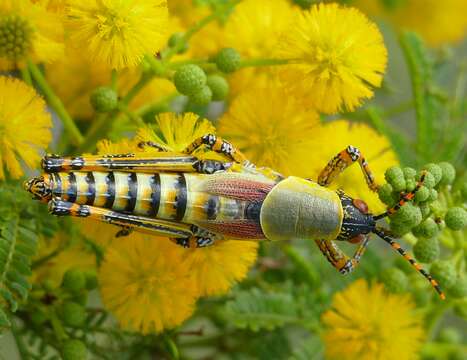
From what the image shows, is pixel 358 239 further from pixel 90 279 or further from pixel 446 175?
pixel 90 279

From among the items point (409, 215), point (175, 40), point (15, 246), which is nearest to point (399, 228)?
point (409, 215)

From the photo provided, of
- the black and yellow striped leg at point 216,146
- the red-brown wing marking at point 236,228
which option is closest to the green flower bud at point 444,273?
the red-brown wing marking at point 236,228

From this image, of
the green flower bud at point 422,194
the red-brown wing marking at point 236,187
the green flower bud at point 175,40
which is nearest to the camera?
the green flower bud at point 422,194

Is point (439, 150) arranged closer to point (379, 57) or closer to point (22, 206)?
point (379, 57)

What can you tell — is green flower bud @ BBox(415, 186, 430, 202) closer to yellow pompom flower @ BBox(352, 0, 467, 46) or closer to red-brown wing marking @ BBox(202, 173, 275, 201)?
red-brown wing marking @ BBox(202, 173, 275, 201)

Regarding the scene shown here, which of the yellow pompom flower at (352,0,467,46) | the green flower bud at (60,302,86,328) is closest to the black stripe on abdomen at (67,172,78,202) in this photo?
the green flower bud at (60,302,86,328)

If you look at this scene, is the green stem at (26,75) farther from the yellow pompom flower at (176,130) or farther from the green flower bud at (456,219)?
the green flower bud at (456,219)
